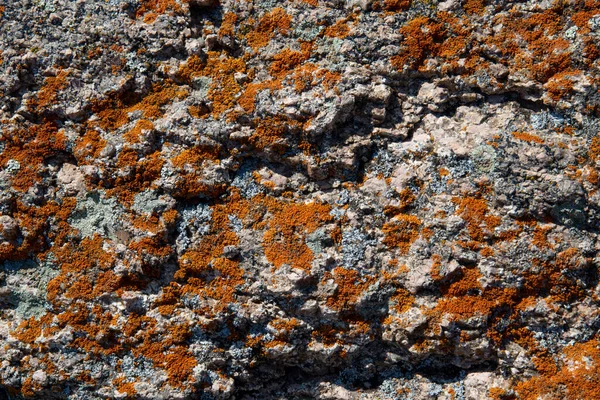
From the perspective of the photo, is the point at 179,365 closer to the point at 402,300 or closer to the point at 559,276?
the point at 402,300

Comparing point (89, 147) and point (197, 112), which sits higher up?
point (197, 112)

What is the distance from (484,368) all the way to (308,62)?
1475 mm

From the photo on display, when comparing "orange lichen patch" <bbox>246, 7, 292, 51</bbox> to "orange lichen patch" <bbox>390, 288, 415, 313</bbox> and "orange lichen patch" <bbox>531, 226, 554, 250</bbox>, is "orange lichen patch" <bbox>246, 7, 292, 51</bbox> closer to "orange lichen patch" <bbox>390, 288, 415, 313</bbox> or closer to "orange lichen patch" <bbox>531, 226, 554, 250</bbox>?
"orange lichen patch" <bbox>390, 288, 415, 313</bbox>

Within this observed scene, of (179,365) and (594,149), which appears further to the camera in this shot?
(179,365)

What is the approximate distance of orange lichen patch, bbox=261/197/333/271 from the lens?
2439 millimetres

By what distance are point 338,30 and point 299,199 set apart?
0.76 metres

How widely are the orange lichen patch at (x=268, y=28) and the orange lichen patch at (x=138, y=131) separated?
0.58m

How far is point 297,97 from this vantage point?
251cm

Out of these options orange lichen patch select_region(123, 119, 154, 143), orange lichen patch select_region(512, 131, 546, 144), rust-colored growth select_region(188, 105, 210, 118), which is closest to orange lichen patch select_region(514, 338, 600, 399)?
orange lichen patch select_region(512, 131, 546, 144)

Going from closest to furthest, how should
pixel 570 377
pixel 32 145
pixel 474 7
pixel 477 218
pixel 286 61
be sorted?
pixel 570 377 → pixel 477 218 → pixel 474 7 → pixel 286 61 → pixel 32 145

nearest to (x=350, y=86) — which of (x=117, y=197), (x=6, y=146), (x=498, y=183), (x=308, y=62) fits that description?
(x=308, y=62)

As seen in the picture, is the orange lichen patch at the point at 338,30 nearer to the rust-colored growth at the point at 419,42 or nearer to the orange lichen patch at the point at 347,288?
the rust-colored growth at the point at 419,42

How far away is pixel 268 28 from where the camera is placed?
8.64ft

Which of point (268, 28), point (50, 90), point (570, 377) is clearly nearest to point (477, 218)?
point (570, 377)
